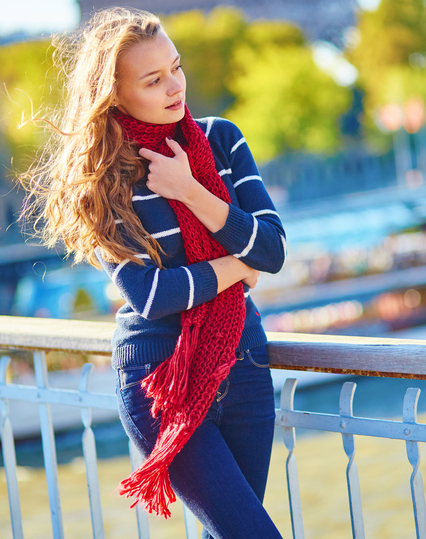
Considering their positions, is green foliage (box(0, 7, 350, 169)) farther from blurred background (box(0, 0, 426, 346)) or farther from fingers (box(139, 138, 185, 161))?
fingers (box(139, 138, 185, 161))

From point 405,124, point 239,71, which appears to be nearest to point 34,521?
point 239,71

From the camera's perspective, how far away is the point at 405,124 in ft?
84.4

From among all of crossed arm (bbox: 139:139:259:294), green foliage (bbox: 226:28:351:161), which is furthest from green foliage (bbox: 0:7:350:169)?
crossed arm (bbox: 139:139:259:294)

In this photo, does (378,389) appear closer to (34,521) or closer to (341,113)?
(34,521)

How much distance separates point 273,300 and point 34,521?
9.07 m

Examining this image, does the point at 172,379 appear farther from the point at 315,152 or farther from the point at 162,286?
the point at 315,152

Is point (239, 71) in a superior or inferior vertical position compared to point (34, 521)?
superior

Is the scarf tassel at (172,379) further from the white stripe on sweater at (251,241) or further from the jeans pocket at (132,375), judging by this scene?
the white stripe on sweater at (251,241)

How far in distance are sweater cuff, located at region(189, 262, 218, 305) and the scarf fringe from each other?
247mm

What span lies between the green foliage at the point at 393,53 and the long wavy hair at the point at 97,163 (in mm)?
25295

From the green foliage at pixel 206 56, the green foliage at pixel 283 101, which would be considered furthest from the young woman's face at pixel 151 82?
the green foliage at pixel 206 56

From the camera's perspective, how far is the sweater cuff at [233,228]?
4.38 ft

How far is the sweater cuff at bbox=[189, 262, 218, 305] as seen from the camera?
1305mm

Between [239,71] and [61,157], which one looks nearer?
[61,157]
